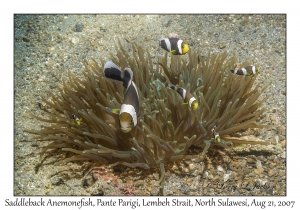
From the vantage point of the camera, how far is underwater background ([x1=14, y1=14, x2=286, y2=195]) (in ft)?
8.52

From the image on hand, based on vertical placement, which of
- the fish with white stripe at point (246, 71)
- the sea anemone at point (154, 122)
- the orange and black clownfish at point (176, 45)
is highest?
the orange and black clownfish at point (176, 45)

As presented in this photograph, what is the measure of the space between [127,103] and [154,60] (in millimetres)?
2097

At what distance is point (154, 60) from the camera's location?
421cm

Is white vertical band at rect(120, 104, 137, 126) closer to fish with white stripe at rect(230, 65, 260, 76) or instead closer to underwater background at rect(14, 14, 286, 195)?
underwater background at rect(14, 14, 286, 195)

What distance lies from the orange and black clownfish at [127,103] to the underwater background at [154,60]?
0.67 metres

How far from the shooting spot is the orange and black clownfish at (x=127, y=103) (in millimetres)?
2123

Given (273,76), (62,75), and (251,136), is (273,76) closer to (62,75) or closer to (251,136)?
(251,136)

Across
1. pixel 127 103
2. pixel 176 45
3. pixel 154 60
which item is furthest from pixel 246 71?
pixel 154 60

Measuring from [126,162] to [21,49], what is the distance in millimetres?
2824

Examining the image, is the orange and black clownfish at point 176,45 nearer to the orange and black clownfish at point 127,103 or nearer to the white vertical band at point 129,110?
the orange and black clownfish at point 127,103

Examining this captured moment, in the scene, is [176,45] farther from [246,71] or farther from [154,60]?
[154,60]

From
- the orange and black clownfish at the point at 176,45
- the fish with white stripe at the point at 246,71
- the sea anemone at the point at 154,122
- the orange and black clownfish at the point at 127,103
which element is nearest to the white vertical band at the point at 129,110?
the orange and black clownfish at the point at 127,103

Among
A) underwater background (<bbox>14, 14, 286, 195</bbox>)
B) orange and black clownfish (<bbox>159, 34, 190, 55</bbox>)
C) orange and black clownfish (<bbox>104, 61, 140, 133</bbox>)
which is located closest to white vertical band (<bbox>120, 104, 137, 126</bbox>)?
orange and black clownfish (<bbox>104, 61, 140, 133</bbox>)
